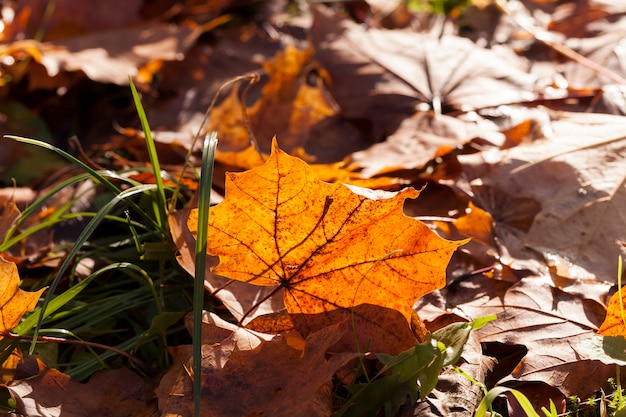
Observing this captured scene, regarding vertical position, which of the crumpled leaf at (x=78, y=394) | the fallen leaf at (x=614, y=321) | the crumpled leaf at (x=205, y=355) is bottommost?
the crumpled leaf at (x=78, y=394)

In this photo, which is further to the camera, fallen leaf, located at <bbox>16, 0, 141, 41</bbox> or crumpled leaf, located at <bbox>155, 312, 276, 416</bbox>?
fallen leaf, located at <bbox>16, 0, 141, 41</bbox>

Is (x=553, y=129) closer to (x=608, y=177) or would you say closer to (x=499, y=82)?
(x=608, y=177)

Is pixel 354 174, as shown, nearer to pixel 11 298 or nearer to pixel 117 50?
pixel 11 298

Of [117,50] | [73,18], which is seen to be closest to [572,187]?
[117,50]

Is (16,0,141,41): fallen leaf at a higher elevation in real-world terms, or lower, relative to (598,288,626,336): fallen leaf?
higher

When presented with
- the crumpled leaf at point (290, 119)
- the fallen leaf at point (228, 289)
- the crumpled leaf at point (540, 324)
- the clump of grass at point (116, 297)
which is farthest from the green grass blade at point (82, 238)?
the crumpled leaf at point (540, 324)

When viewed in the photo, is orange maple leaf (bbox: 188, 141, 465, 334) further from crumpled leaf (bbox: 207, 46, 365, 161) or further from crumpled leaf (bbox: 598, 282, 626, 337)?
crumpled leaf (bbox: 207, 46, 365, 161)

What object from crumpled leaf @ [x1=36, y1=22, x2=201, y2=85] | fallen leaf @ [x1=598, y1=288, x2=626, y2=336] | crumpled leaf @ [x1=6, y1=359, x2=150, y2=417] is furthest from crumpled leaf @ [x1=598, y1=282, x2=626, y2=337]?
crumpled leaf @ [x1=36, y1=22, x2=201, y2=85]

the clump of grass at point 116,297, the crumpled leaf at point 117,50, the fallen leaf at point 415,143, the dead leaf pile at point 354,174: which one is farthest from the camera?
the crumpled leaf at point 117,50

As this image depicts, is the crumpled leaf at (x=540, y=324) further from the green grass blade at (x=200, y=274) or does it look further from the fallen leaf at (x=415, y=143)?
the green grass blade at (x=200, y=274)
